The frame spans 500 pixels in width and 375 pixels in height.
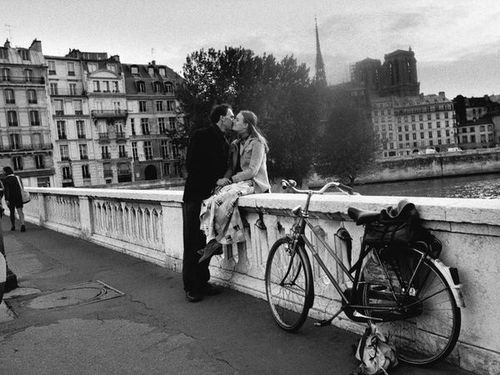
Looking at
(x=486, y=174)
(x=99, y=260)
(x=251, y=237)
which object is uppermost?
(x=251, y=237)

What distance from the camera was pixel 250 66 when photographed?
49.0m

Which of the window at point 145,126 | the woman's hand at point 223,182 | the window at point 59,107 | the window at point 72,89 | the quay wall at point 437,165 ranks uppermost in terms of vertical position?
the window at point 72,89

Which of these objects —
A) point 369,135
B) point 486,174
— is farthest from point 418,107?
point 369,135

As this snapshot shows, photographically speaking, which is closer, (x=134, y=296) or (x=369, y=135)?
(x=134, y=296)

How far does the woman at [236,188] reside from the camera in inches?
195

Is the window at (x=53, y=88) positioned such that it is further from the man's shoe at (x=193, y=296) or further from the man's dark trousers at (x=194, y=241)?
the man's shoe at (x=193, y=296)

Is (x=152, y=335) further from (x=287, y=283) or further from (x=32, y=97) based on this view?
(x=32, y=97)

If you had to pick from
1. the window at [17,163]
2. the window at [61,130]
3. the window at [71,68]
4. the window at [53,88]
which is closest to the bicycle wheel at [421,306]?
the window at [17,163]

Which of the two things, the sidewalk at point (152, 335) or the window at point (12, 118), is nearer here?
the sidewalk at point (152, 335)

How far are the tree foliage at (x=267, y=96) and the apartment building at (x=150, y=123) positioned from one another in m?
18.8

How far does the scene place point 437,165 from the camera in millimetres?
76188

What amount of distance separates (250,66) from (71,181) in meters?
29.7

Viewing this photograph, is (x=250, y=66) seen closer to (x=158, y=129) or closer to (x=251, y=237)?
(x=158, y=129)

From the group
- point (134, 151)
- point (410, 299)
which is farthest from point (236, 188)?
point (134, 151)
